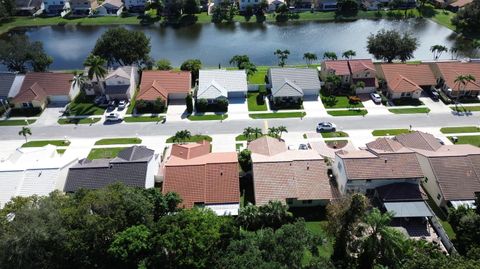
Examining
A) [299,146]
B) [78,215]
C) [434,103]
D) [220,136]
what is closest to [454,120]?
[434,103]

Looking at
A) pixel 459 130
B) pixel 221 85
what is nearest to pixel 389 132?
pixel 459 130

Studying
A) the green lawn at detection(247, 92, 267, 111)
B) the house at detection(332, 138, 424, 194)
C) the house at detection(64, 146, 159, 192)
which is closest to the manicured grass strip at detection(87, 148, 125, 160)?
the house at detection(64, 146, 159, 192)

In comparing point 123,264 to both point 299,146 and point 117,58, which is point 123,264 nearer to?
point 299,146

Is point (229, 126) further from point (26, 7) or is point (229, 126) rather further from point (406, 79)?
point (26, 7)

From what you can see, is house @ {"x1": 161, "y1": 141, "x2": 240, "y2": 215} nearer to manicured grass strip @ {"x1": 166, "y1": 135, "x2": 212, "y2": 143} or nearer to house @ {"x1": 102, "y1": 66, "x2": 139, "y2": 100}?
manicured grass strip @ {"x1": 166, "y1": 135, "x2": 212, "y2": 143}

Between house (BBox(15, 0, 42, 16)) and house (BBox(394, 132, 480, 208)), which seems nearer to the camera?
house (BBox(394, 132, 480, 208))

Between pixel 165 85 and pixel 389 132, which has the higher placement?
pixel 165 85
